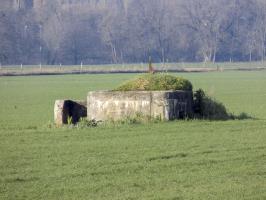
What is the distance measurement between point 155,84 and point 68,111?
2102 mm

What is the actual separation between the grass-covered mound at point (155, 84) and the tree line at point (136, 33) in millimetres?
107864

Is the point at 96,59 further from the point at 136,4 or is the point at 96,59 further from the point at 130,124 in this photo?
the point at 130,124

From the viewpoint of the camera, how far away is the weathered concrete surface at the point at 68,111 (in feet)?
68.6

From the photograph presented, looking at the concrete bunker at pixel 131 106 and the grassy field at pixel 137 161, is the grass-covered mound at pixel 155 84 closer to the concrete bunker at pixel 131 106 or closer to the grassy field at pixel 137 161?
the concrete bunker at pixel 131 106

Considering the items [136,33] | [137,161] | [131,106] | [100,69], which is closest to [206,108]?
[131,106]

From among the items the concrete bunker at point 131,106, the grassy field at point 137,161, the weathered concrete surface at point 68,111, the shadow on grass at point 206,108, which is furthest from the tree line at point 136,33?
the grassy field at point 137,161

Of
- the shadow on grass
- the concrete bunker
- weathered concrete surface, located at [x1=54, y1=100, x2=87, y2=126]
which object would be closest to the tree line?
weathered concrete surface, located at [x1=54, y1=100, x2=87, y2=126]

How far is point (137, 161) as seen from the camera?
1445 cm

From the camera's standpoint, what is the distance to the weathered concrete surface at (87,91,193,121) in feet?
67.5

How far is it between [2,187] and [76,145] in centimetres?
448

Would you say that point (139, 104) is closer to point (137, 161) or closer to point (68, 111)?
point (68, 111)

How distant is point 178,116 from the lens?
2098 centimetres

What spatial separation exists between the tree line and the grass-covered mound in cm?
10786

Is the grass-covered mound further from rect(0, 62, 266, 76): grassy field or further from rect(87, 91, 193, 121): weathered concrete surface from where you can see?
rect(0, 62, 266, 76): grassy field
